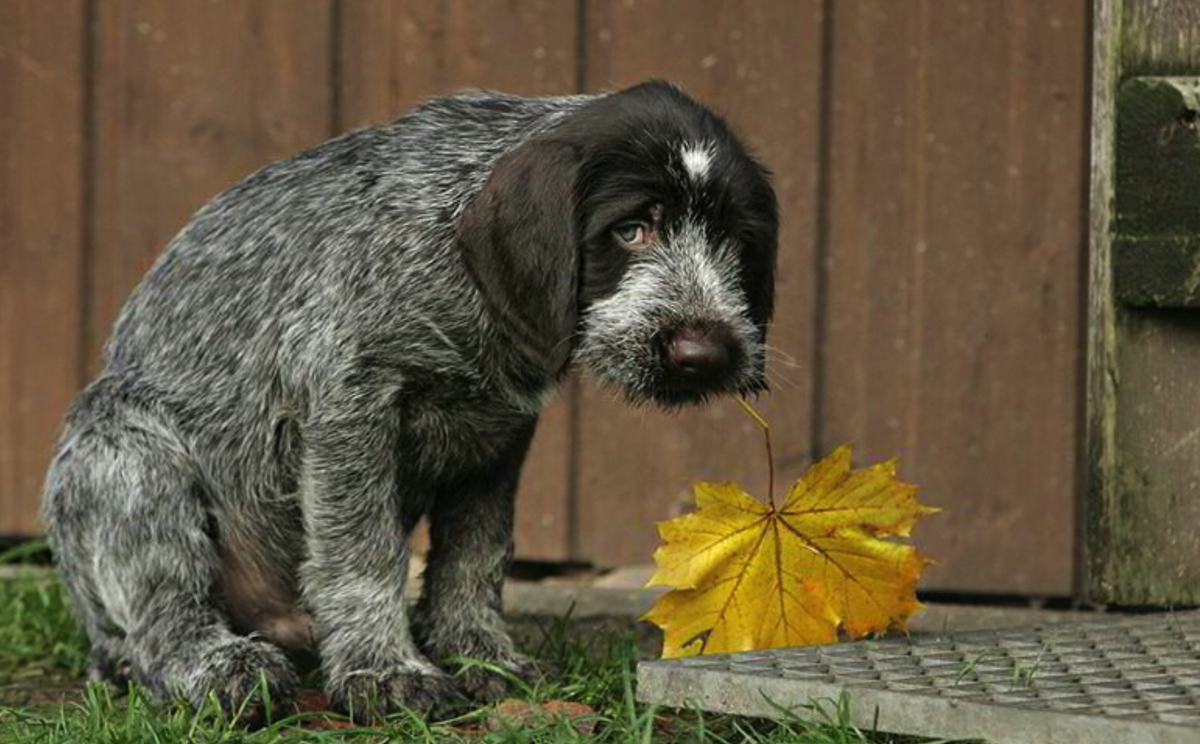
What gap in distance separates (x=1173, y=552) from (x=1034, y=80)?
5.32 ft

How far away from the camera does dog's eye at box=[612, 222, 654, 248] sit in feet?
13.1

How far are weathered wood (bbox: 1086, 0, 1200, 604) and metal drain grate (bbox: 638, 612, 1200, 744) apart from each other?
0.38 metres

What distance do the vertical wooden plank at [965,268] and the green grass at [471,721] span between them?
52.8 inches

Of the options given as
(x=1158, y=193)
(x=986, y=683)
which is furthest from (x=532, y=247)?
(x=1158, y=193)

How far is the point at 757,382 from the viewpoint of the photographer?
4074 mm

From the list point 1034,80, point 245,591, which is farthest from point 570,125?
point 1034,80

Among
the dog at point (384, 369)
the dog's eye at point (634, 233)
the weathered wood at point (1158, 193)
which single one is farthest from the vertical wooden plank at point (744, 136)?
the dog's eye at point (634, 233)

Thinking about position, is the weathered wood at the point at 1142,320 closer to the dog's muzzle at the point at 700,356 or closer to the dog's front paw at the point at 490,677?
the dog's muzzle at the point at 700,356

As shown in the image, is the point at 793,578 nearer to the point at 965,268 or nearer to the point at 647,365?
the point at 647,365

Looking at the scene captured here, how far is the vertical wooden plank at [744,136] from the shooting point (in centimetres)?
571

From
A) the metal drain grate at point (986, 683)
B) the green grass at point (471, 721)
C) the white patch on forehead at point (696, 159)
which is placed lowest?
the green grass at point (471, 721)

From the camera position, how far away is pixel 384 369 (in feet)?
13.6

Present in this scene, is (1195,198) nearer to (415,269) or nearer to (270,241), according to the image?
(415,269)

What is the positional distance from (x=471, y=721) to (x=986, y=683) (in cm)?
106
